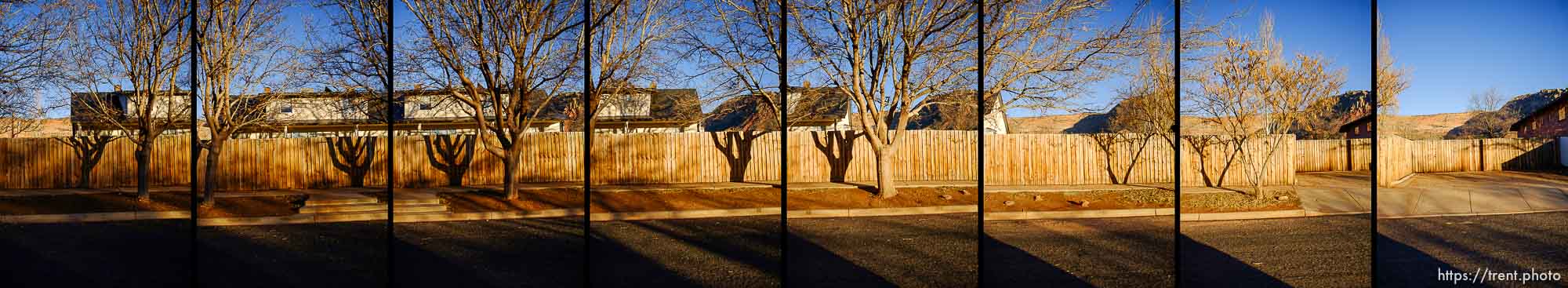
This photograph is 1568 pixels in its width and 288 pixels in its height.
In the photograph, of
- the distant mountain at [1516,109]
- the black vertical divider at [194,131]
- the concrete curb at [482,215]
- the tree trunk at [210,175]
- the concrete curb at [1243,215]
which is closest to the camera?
the black vertical divider at [194,131]

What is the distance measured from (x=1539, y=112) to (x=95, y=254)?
33.1 metres

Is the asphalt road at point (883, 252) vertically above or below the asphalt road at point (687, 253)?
below

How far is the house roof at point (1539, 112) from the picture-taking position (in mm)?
18453

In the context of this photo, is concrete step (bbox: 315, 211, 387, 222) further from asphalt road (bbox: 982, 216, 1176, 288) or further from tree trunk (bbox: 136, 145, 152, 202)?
asphalt road (bbox: 982, 216, 1176, 288)

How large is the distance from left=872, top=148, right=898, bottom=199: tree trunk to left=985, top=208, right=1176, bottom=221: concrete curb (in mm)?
2213

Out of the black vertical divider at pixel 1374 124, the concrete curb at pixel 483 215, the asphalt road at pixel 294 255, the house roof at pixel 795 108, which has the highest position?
the house roof at pixel 795 108

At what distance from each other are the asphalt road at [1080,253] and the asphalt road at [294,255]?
6.95 m

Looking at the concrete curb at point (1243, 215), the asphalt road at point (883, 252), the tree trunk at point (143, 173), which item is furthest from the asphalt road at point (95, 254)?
the concrete curb at point (1243, 215)

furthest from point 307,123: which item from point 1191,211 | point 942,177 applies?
point 1191,211

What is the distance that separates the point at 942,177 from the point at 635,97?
8601 mm

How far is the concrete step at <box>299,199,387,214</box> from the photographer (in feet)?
49.9

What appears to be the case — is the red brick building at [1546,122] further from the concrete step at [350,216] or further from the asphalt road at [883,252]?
the concrete step at [350,216]

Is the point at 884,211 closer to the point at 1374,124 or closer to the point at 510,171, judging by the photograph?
the point at 510,171

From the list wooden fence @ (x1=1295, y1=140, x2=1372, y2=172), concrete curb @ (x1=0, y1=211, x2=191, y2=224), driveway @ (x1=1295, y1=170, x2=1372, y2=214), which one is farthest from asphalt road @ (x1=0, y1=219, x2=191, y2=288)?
wooden fence @ (x1=1295, y1=140, x2=1372, y2=172)
